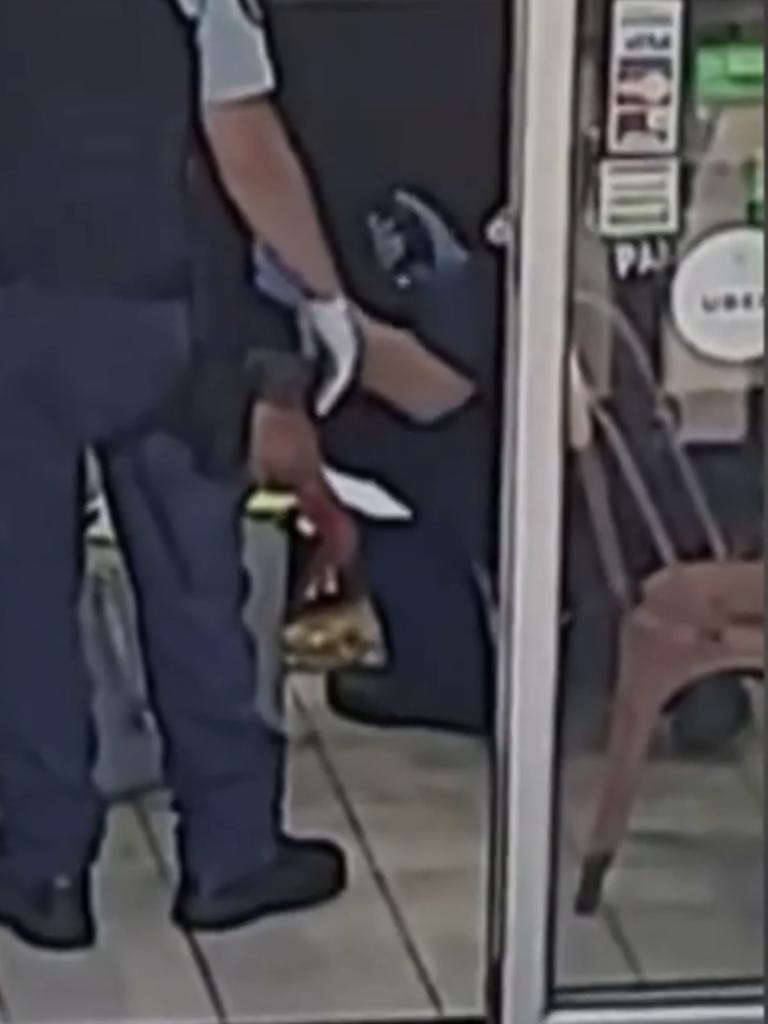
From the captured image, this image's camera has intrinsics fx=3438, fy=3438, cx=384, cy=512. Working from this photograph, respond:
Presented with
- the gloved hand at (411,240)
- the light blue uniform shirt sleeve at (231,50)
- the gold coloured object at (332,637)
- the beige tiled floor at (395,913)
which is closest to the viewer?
the light blue uniform shirt sleeve at (231,50)

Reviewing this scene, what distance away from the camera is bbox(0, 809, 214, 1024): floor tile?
13.1 ft

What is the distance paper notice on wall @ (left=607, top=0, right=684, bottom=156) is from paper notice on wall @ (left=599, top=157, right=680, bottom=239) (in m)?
0.02

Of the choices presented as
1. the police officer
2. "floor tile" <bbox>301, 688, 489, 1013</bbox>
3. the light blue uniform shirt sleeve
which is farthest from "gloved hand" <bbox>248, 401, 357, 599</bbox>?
the light blue uniform shirt sleeve

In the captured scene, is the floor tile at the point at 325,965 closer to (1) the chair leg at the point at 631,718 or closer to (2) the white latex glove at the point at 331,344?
(1) the chair leg at the point at 631,718

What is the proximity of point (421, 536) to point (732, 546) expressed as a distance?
356 millimetres

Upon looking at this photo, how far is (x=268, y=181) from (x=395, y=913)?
898 millimetres

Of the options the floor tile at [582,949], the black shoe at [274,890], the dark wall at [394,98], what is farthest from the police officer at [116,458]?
the floor tile at [582,949]

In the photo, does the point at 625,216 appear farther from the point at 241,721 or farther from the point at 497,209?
the point at 241,721

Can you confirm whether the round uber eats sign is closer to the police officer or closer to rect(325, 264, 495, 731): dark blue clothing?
rect(325, 264, 495, 731): dark blue clothing

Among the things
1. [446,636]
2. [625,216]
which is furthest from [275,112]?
[446,636]

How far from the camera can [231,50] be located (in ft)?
12.0

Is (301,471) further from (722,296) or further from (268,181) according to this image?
(722,296)

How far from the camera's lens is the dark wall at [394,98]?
3.65 metres

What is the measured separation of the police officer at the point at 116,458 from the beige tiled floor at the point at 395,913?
A: 0.04 meters
